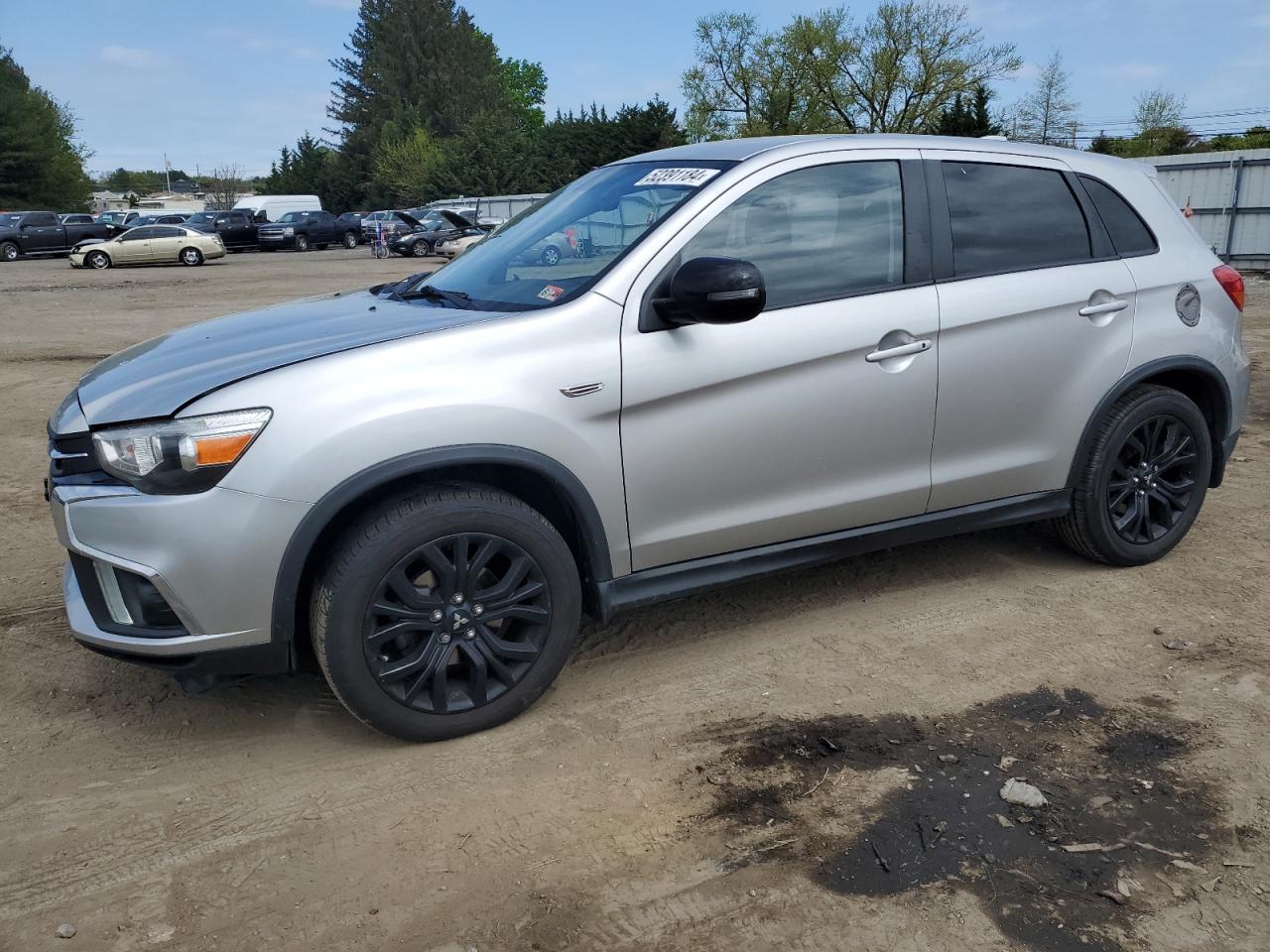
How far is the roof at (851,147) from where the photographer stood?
12.5 feet

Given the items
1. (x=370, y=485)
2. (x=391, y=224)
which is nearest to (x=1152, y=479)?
(x=370, y=485)

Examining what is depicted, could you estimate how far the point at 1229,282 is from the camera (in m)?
4.61

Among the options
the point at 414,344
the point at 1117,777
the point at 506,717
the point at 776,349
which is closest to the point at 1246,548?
the point at 1117,777

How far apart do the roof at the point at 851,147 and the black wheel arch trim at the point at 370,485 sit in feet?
4.38

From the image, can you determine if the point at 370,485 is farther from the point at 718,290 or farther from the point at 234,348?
the point at 718,290

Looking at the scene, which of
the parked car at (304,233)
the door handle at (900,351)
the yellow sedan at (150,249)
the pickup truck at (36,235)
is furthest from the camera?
the parked car at (304,233)

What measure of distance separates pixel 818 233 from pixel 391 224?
34886 millimetres

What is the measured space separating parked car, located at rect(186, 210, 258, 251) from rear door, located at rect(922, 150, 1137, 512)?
40.2m

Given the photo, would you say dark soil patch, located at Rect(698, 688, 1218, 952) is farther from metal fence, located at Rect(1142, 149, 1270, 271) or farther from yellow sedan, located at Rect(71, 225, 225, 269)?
yellow sedan, located at Rect(71, 225, 225, 269)

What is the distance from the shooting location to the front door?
342cm

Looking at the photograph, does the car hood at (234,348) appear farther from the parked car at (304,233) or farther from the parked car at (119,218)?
the parked car at (119,218)

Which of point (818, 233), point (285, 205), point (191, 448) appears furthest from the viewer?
point (285, 205)

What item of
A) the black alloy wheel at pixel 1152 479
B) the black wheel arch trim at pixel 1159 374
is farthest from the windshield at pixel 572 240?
the black alloy wheel at pixel 1152 479

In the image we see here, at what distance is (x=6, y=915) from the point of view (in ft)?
8.47
